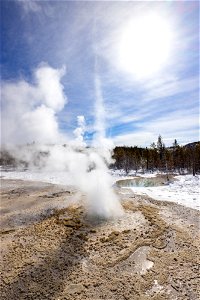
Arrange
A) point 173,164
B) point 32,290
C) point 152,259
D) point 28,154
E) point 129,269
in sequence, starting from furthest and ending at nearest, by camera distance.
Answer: point 28,154
point 173,164
point 152,259
point 129,269
point 32,290

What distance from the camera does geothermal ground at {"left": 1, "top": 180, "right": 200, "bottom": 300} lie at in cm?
1032

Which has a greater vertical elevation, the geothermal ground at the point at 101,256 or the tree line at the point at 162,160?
the tree line at the point at 162,160

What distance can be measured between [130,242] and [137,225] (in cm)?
288

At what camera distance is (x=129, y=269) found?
1186cm

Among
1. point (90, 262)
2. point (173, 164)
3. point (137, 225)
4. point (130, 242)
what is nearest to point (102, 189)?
point (137, 225)

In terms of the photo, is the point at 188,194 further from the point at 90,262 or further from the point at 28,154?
the point at 28,154

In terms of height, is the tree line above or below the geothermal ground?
above

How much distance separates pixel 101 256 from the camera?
1313 centimetres

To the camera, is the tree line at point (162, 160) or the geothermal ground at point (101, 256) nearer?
the geothermal ground at point (101, 256)

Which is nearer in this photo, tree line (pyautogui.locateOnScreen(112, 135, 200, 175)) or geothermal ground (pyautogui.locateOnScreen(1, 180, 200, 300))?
geothermal ground (pyautogui.locateOnScreen(1, 180, 200, 300))

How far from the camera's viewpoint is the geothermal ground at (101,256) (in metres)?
10.3

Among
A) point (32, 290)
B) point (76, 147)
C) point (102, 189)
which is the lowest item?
point (32, 290)

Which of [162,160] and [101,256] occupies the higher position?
[162,160]

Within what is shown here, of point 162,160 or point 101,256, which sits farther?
point 162,160
